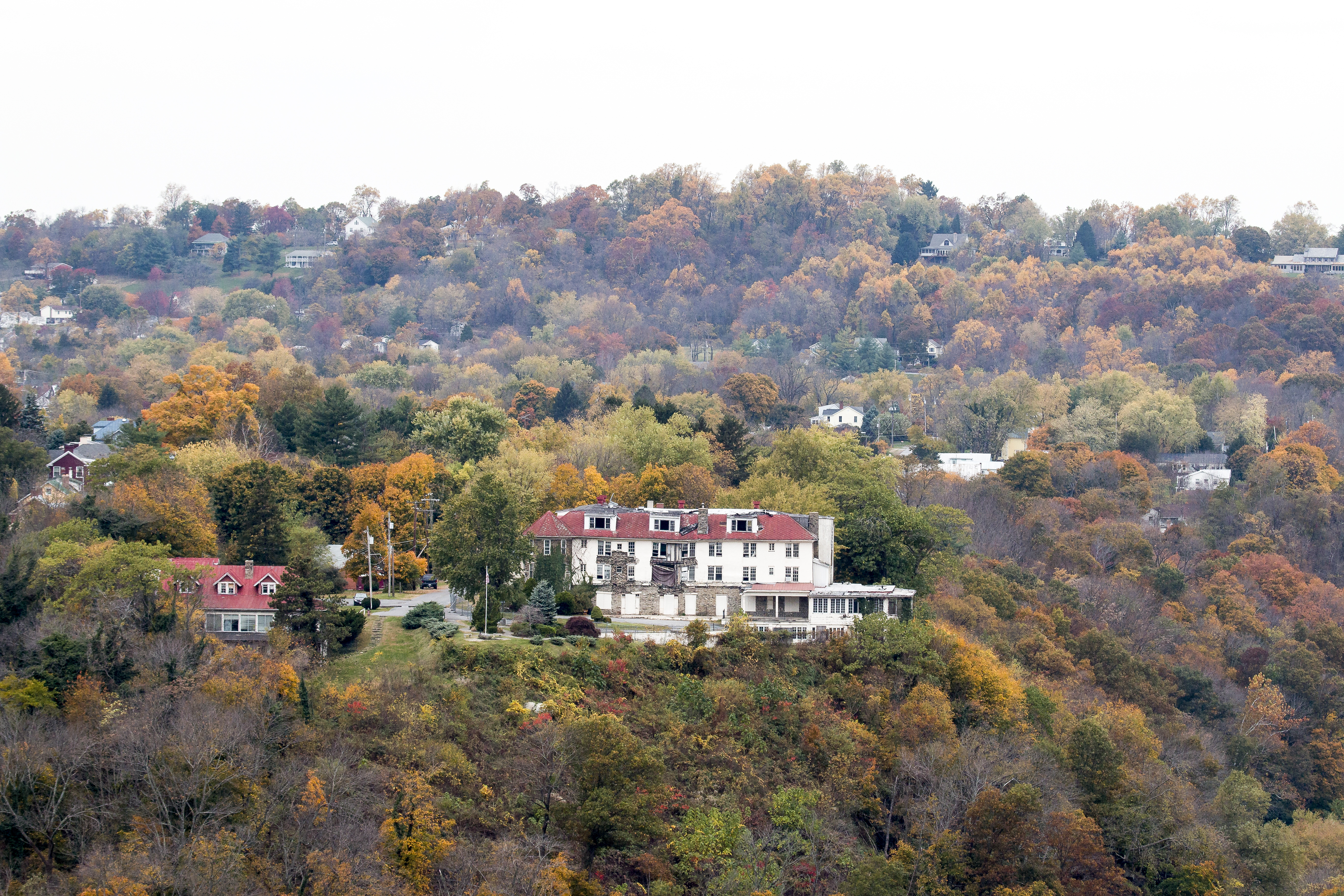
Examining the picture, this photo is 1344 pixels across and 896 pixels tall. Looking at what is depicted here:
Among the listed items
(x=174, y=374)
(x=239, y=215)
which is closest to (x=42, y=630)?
(x=174, y=374)

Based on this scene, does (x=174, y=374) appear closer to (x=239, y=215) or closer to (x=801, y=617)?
(x=801, y=617)

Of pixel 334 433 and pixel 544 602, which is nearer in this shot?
pixel 544 602

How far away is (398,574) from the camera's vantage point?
151ft

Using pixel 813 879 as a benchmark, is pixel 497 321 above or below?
above

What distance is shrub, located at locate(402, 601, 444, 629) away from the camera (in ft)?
125

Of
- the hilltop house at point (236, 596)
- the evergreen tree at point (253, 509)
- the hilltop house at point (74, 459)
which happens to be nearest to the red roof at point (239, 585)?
the hilltop house at point (236, 596)

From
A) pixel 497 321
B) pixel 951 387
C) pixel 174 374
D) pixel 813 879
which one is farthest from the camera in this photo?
pixel 497 321

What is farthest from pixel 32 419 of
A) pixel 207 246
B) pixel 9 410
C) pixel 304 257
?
pixel 207 246

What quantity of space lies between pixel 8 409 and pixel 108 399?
83.5ft

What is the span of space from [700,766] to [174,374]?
44729 millimetres

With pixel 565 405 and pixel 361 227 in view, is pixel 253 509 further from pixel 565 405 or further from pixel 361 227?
pixel 361 227

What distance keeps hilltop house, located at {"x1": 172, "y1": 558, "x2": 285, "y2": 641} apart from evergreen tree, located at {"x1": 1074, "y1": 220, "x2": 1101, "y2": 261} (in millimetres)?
126993

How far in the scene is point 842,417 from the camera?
96.8 meters

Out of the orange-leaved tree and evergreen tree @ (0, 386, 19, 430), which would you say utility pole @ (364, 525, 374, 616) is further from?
evergreen tree @ (0, 386, 19, 430)
